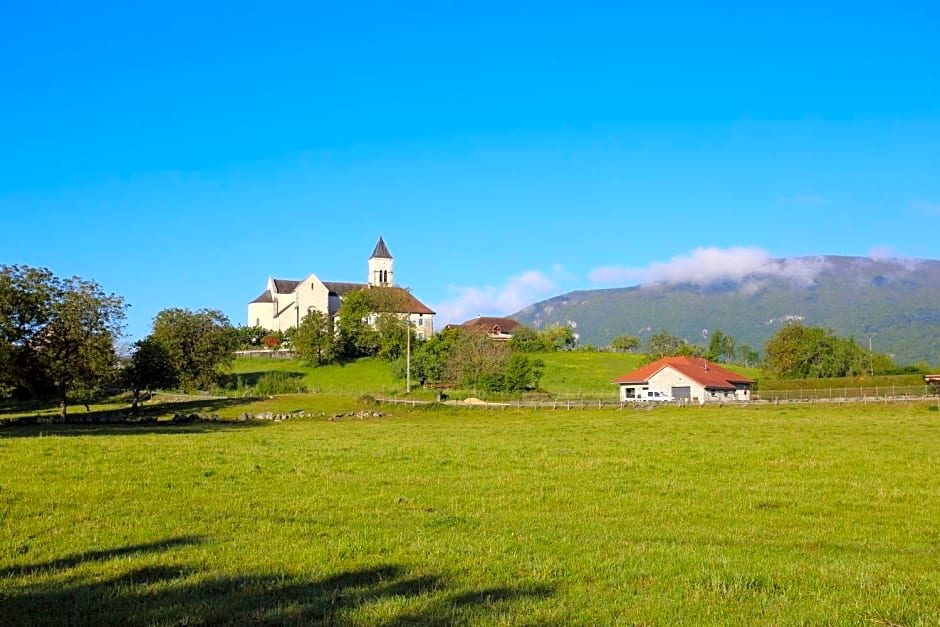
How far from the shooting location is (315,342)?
117 meters

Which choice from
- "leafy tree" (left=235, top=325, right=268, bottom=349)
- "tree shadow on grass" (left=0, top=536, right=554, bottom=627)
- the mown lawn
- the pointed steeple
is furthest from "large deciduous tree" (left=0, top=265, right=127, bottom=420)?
the pointed steeple

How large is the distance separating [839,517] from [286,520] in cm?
1006

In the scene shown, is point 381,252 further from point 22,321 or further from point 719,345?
point 22,321

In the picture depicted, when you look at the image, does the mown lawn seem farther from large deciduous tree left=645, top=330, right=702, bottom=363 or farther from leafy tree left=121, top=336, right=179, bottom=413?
large deciduous tree left=645, top=330, right=702, bottom=363

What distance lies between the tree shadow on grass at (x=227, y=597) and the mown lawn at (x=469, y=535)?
0.04 m

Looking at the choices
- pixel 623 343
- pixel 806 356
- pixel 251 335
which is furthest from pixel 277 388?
pixel 623 343

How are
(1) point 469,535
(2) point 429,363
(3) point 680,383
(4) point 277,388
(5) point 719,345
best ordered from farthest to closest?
(5) point 719,345
(2) point 429,363
(3) point 680,383
(4) point 277,388
(1) point 469,535

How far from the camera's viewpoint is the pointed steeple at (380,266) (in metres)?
174

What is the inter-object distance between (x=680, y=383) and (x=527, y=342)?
61.9 meters

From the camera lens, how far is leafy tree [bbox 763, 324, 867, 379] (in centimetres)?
11888

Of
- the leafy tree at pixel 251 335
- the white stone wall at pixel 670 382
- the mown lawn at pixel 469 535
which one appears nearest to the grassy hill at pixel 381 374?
the white stone wall at pixel 670 382

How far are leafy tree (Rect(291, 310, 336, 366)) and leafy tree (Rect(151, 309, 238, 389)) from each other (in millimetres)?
41067

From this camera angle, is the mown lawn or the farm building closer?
the mown lawn

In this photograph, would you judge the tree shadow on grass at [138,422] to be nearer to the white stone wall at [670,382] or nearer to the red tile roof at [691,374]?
the red tile roof at [691,374]
